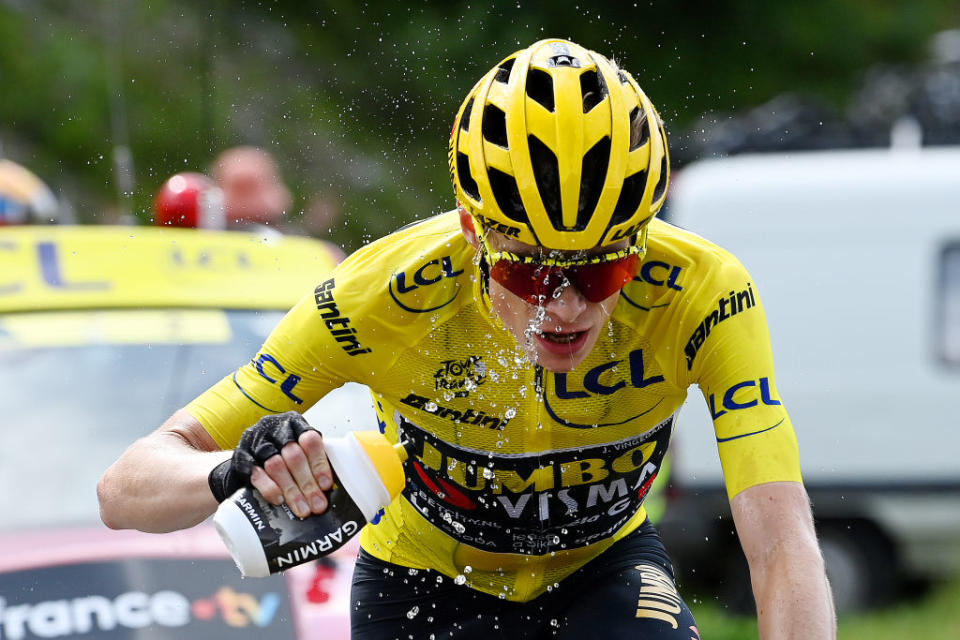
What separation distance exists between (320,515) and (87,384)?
2131 mm

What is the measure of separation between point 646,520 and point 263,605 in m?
0.99

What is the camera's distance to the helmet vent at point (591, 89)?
8.84 feet

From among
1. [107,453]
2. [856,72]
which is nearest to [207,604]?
[107,453]

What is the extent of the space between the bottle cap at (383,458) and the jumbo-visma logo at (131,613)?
3.88 ft

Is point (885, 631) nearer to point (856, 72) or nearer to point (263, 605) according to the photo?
point (263, 605)

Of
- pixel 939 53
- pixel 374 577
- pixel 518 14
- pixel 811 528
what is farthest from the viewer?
pixel 939 53

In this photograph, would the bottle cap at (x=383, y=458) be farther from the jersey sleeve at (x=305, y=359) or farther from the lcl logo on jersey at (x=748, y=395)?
→ the lcl logo on jersey at (x=748, y=395)

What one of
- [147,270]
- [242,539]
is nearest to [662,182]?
[242,539]

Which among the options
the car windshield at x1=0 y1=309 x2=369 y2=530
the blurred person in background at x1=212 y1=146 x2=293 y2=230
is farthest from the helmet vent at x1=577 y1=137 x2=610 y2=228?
the blurred person in background at x1=212 y1=146 x2=293 y2=230

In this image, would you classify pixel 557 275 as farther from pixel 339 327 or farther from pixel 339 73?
pixel 339 73

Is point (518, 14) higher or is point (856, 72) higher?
point (518, 14)

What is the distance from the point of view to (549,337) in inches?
104

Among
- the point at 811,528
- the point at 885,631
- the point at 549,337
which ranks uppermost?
the point at 549,337

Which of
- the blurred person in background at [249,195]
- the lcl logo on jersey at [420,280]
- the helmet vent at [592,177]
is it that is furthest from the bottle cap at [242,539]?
the blurred person in background at [249,195]
